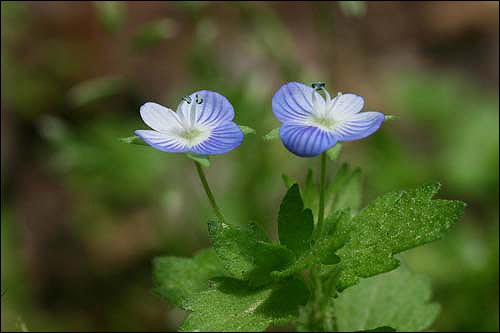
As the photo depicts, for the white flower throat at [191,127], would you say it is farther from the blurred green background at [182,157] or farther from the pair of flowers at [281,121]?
the blurred green background at [182,157]

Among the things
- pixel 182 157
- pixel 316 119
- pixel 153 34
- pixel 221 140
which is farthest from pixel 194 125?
pixel 182 157

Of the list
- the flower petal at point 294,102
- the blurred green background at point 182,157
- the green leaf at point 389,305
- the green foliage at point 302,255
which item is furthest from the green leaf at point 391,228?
the blurred green background at point 182,157

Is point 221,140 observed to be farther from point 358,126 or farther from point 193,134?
point 358,126

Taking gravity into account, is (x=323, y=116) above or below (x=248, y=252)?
above

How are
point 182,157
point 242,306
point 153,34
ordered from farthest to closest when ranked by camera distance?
point 182,157 < point 153,34 < point 242,306

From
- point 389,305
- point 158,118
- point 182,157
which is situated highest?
point 158,118

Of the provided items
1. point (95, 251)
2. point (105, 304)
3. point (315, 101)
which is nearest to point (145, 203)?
point (95, 251)

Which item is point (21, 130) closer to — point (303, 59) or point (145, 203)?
point (145, 203)
